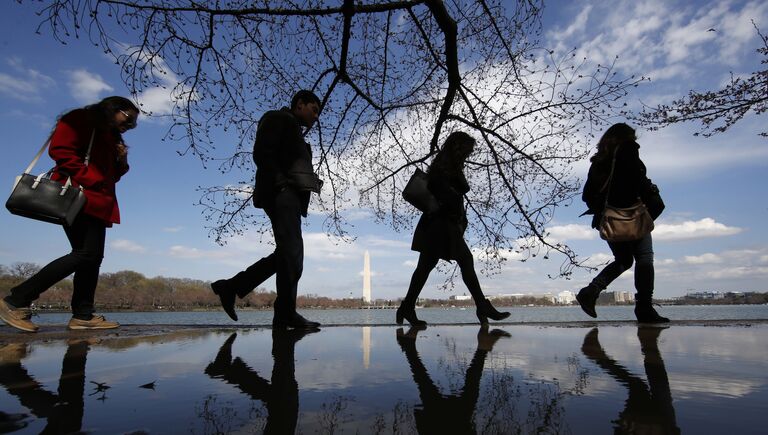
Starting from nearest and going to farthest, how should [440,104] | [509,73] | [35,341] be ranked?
1. [35,341]
2. [509,73]
3. [440,104]

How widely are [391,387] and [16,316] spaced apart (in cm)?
362

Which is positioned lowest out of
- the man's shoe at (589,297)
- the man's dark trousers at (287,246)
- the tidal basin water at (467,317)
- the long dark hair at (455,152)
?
the tidal basin water at (467,317)

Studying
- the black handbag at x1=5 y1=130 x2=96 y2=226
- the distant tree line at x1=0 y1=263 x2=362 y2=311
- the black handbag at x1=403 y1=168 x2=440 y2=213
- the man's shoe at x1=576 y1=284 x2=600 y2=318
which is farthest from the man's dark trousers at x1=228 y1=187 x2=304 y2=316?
the distant tree line at x1=0 y1=263 x2=362 y2=311

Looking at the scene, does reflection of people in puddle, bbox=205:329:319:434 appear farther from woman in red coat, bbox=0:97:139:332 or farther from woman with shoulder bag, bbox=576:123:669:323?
woman with shoulder bag, bbox=576:123:669:323

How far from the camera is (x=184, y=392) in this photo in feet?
5.08

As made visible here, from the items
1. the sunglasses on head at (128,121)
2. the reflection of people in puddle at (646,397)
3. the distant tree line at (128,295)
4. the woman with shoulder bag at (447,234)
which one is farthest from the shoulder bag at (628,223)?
the distant tree line at (128,295)

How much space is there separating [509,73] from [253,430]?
6.70 meters

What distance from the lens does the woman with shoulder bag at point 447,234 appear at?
475 cm

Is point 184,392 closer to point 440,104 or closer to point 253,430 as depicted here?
point 253,430

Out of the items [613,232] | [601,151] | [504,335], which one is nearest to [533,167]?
[601,151]

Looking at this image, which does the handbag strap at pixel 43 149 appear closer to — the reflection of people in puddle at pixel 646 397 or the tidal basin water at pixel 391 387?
the tidal basin water at pixel 391 387

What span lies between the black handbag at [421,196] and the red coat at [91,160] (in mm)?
2915

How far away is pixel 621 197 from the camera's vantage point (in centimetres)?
445

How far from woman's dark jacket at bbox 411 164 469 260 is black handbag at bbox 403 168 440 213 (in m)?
0.05
